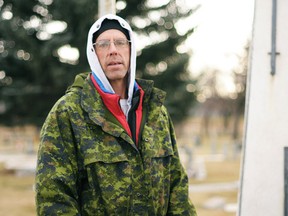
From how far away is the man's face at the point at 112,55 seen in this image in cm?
240

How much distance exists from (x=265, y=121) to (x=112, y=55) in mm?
1787

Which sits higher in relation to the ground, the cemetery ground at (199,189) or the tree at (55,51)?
the tree at (55,51)

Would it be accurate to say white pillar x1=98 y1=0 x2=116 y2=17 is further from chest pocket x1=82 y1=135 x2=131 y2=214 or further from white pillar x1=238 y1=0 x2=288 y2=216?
chest pocket x1=82 y1=135 x2=131 y2=214

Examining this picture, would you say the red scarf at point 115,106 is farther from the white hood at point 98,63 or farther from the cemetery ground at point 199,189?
the cemetery ground at point 199,189

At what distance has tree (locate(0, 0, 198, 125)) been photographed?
13734 millimetres

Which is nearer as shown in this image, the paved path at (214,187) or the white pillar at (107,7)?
the white pillar at (107,7)

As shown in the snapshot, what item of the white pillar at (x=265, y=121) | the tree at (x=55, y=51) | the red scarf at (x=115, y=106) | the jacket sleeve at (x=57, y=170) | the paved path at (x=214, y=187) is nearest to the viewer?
the jacket sleeve at (x=57, y=170)

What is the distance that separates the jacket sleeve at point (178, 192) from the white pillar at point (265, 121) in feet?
4.27

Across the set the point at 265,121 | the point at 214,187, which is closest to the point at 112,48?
the point at 265,121

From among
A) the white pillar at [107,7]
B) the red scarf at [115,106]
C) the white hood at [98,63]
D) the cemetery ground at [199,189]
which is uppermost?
the white pillar at [107,7]

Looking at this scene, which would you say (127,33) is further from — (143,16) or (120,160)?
(143,16)

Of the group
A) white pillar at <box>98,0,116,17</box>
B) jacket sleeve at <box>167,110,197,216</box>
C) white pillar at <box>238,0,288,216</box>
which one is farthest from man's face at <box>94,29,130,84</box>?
white pillar at <box>98,0,116,17</box>

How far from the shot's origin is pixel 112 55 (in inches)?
94.3

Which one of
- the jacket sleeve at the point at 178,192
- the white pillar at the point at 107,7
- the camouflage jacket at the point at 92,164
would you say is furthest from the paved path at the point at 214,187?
the camouflage jacket at the point at 92,164
